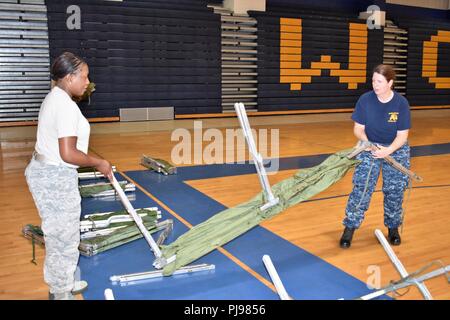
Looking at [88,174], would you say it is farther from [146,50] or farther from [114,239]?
[146,50]

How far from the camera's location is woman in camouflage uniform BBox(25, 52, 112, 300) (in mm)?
2426

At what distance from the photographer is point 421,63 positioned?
15.1 metres

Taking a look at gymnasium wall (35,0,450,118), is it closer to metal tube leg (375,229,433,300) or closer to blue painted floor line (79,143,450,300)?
blue painted floor line (79,143,450,300)

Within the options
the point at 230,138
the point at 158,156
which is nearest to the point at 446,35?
the point at 230,138

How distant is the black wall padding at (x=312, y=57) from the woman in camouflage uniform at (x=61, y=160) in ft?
34.2

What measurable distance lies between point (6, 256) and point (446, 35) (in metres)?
15.7

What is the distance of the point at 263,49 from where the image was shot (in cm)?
1257

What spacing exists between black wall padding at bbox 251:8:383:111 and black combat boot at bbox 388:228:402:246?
909 cm

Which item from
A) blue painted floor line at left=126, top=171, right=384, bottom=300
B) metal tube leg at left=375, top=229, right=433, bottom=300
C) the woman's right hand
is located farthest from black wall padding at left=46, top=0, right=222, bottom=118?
metal tube leg at left=375, top=229, right=433, bottom=300

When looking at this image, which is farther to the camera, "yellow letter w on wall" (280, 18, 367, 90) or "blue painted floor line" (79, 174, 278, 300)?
"yellow letter w on wall" (280, 18, 367, 90)

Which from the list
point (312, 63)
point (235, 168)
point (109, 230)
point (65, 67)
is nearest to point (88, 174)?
point (235, 168)

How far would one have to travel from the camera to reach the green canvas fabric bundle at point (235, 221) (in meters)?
3.06

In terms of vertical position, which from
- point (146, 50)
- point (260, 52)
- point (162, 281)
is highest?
point (260, 52)

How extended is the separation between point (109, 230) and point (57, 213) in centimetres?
150
